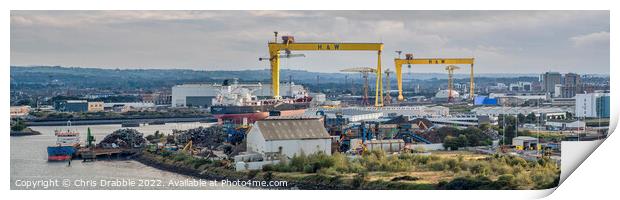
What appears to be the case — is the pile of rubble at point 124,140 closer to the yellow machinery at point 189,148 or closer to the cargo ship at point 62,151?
the cargo ship at point 62,151

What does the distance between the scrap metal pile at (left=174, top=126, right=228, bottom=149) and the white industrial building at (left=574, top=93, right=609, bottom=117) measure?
4066 millimetres

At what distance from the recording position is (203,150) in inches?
357

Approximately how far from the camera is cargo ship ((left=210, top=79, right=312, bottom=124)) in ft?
46.5

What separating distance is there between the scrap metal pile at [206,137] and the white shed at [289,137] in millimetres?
1299

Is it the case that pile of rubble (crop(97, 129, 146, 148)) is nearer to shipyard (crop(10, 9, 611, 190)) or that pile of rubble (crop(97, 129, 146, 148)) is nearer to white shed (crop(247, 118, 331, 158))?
shipyard (crop(10, 9, 611, 190))

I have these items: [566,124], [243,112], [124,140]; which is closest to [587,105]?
[566,124]

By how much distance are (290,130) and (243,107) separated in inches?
257

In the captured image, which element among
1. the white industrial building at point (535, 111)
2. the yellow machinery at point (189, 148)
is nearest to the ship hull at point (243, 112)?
the white industrial building at point (535, 111)

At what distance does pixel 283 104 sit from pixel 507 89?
10.6m

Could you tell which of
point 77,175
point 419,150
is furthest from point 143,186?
point 419,150

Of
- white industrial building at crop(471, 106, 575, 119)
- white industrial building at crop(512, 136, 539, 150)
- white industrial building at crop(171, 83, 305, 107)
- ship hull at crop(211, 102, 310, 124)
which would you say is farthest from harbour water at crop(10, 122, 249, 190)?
white industrial building at crop(171, 83, 305, 107)

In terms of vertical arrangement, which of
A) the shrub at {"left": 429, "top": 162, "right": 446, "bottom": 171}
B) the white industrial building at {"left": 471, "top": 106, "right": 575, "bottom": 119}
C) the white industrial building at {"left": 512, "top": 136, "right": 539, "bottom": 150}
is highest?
the white industrial building at {"left": 471, "top": 106, "right": 575, "bottom": 119}

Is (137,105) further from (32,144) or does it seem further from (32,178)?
(32,178)

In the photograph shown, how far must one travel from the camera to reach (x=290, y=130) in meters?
7.92
